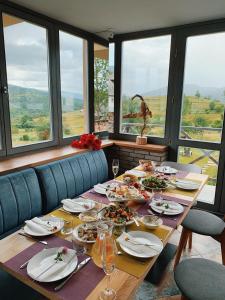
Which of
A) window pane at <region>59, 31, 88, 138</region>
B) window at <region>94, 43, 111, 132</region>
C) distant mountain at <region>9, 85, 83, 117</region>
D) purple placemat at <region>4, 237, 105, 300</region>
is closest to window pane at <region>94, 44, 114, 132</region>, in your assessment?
window at <region>94, 43, 111, 132</region>

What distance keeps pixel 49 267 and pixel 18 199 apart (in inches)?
40.1

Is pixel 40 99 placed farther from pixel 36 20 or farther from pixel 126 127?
pixel 126 127

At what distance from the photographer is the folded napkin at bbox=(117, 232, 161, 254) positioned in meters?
1.11

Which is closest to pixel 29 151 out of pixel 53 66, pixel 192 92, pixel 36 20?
pixel 53 66

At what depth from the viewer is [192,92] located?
9.99 ft

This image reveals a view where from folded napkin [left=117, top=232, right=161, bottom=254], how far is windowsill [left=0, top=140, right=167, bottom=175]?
4.06 ft

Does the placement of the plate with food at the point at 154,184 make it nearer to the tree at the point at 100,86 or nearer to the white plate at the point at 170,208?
the white plate at the point at 170,208

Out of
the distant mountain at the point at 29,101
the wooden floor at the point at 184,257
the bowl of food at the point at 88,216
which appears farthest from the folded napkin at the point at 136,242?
the distant mountain at the point at 29,101

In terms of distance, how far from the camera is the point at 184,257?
7.25ft

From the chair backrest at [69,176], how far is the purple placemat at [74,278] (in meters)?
1.04

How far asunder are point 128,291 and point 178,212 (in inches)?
29.1

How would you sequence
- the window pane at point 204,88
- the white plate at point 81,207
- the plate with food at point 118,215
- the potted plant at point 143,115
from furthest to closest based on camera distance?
the potted plant at point 143,115 < the window pane at point 204,88 < the white plate at point 81,207 < the plate with food at point 118,215

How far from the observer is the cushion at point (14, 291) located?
3.85 ft

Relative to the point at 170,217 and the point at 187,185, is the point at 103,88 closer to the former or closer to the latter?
the point at 187,185
